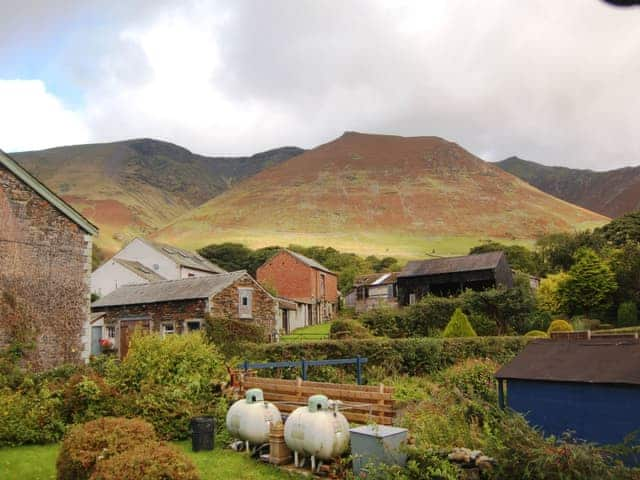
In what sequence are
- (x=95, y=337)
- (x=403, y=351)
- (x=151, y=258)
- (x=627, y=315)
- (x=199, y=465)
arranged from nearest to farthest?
1. (x=199, y=465)
2. (x=403, y=351)
3. (x=95, y=337)
4. (x=627, y=315)
5. (x=151, y=258)

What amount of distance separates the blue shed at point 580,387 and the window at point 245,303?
2095 cm

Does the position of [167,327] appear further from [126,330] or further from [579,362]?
[579,362]

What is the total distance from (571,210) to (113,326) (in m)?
139

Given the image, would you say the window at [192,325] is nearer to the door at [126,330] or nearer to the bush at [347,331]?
the door at [126,330]

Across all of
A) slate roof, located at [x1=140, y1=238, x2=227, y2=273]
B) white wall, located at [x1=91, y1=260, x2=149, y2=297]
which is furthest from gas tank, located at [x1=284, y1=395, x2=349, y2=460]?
slate roof, located at [x1=140, y1=238, x2=227, y2=273]

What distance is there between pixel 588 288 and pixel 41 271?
123ft

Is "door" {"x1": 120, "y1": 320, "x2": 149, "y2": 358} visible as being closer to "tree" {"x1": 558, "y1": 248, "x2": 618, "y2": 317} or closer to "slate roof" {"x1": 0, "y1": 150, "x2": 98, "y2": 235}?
"slate roof" {"x1": 0, "y1": 150, "x2": 98, "y2": 235}

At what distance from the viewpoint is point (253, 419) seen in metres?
11.5

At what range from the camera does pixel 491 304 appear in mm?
41812

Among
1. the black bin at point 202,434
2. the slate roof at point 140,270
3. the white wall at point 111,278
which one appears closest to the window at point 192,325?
the black bin at point 202,434

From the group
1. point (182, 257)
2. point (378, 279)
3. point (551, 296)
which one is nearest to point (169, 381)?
point (551, 296)

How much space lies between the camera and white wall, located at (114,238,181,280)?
50.4 metres

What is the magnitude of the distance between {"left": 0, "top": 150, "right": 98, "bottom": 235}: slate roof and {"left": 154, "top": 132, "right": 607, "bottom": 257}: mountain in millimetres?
81692

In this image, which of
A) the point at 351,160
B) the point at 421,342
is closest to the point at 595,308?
the point at 421,342
